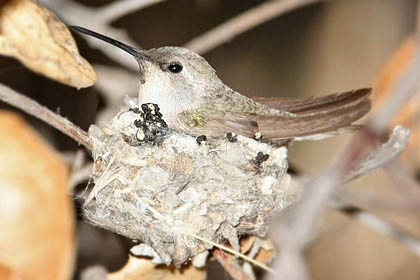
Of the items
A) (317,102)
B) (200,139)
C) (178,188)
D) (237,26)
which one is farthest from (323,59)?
(178,188)

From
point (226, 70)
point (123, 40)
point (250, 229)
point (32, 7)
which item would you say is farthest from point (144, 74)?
point (226, 70)

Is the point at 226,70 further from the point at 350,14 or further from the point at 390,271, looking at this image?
the point at 390,271

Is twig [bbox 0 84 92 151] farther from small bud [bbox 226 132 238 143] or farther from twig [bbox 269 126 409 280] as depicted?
twig [bbox 269 126 409 280]

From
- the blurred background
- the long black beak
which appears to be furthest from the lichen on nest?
the blurred background

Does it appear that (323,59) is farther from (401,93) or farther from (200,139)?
(401,93)

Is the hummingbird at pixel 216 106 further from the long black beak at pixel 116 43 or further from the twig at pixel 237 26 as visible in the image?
the twig at pixel 237 26

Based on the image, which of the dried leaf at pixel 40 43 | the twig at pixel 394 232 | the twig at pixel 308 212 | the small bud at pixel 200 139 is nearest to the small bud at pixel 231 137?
the small bud at pixel 200 139
